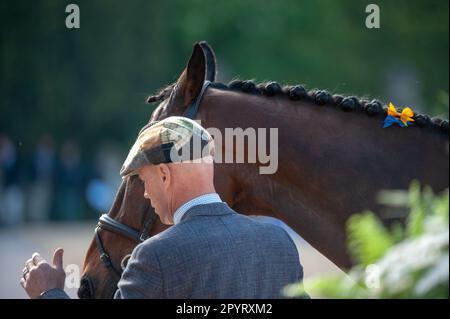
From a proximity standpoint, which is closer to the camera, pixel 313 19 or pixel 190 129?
pixel 190 129

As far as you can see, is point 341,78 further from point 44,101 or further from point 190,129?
point 190,129

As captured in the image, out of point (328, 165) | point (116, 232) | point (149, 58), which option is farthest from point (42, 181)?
point (328, 165)

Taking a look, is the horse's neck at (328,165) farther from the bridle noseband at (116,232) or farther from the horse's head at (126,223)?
the bridle noseband at (116,232)

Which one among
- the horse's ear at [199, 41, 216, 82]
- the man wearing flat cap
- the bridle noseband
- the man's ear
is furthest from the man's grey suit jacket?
the horse's ear at [199, 41, 216, 82]

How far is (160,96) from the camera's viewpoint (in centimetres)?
489

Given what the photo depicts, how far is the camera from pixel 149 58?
31.9 meters

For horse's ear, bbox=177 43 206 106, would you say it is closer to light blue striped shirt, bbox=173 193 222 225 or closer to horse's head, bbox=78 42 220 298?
horse's head, bbox=78 42 220 298

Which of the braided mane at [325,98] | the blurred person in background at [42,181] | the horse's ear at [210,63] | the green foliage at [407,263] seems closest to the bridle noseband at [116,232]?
the braided mane at [325,98]

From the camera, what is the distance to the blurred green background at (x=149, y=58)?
28.2 metres

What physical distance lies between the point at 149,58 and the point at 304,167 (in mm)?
27761

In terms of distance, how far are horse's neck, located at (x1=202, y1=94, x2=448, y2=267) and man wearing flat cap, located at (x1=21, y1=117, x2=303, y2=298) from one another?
0.87 meters
